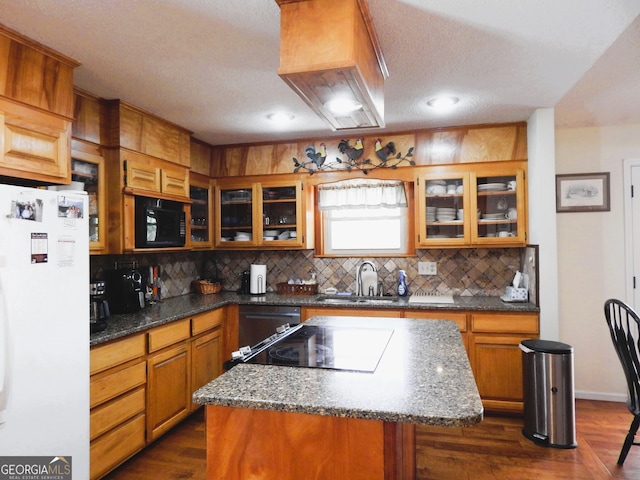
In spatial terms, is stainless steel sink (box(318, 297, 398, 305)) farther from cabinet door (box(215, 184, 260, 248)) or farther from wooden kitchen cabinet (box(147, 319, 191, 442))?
wooden kitchen cabinet (box(147, 319, 191, 442))

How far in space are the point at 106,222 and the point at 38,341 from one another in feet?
3.81

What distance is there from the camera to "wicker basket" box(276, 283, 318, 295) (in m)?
4.11

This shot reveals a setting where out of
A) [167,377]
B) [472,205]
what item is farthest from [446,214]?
[167,377]

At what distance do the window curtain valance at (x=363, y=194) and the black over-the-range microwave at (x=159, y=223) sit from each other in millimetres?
1370

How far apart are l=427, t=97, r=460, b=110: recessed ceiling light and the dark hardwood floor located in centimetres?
235

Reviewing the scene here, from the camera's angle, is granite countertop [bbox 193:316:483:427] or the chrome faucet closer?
granite countertop [bbox 193:316:483:427]

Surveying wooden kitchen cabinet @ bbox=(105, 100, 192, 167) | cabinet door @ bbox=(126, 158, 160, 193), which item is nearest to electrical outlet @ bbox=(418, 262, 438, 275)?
wooden kitchen cabinet @ bbox=(105, 100, 192, 167)

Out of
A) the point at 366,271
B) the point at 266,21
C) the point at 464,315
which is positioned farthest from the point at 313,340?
the point at 366,271

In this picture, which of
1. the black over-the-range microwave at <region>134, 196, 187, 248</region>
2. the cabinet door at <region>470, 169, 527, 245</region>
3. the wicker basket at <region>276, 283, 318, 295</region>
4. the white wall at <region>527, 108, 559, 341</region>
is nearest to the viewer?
the black over-the-range microwave at <region>134, 196, 187, 248</region>

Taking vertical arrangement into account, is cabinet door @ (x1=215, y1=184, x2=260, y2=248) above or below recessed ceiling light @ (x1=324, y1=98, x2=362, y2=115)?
below

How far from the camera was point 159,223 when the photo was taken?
3205mm

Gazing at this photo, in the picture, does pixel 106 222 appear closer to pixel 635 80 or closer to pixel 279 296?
pixel 279 296

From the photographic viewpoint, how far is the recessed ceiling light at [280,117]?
3.24 metres

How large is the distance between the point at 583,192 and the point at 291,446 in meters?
3.51
